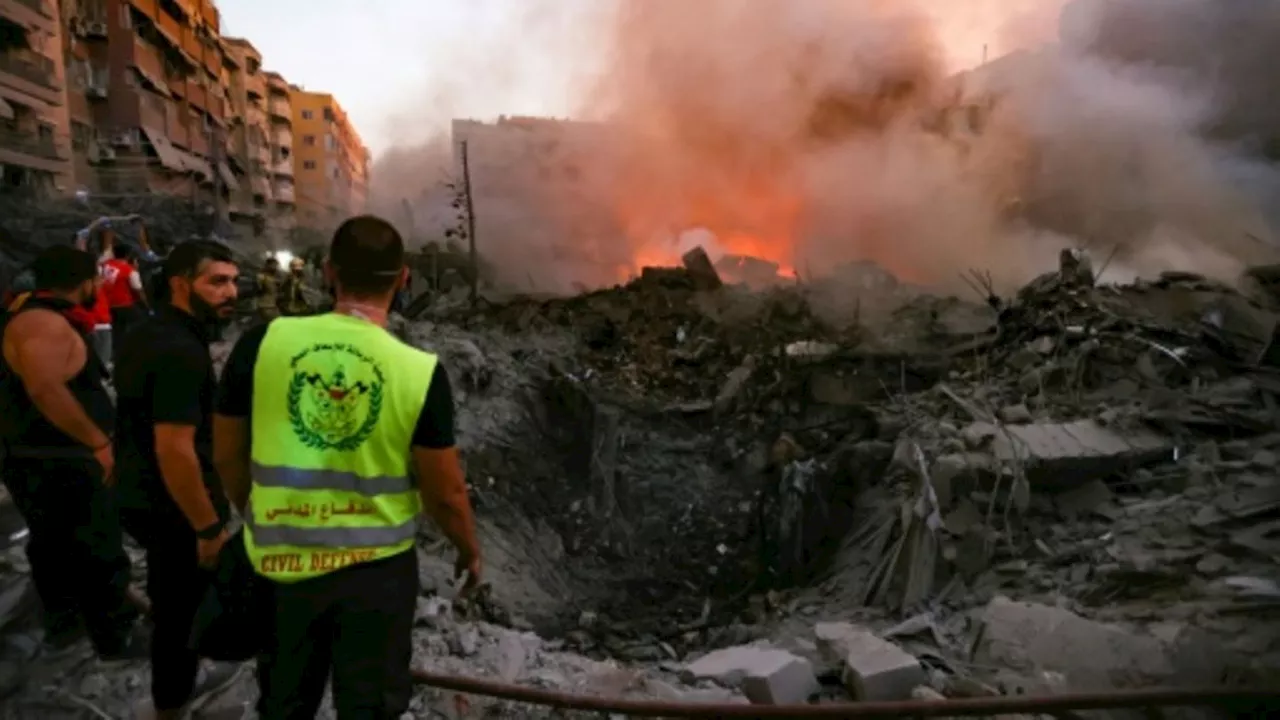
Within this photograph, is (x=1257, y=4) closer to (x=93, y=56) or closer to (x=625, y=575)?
(x=625, y=575)

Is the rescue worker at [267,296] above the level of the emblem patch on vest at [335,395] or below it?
above

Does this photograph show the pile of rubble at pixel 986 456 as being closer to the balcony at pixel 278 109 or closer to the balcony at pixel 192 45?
the balcony at pixel 192 45

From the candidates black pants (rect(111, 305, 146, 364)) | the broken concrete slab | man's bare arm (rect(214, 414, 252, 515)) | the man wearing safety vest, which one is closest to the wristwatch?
man's bare arm (rect(214, 414, 252, 515))

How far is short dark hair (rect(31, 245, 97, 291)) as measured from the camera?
3.34m

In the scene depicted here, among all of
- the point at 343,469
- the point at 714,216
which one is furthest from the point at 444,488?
the point at 714,216

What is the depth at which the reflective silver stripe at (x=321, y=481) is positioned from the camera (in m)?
1.95

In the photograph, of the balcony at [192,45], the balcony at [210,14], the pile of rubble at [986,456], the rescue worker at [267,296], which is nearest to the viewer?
the pile of rubble at [986,456]

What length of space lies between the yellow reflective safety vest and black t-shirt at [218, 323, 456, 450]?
0.09 ft

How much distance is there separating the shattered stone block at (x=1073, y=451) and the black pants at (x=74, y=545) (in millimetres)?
5283

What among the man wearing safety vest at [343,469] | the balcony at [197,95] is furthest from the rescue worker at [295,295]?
the balcony at [197,95]

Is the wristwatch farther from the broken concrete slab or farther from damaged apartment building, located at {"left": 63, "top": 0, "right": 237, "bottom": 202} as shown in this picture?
damaged apartment building, located at {"left": 63, "top": 0, "right": 237, "bottom": 202}

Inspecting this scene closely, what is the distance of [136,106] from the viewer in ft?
98.8

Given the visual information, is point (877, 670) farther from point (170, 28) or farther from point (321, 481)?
A: point (170, 28)

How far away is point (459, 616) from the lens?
4.78m
